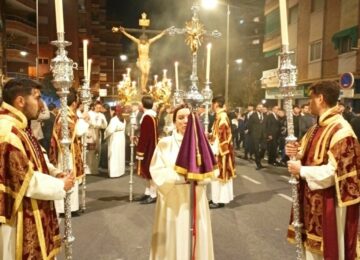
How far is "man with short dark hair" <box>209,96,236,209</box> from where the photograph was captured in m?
8.80

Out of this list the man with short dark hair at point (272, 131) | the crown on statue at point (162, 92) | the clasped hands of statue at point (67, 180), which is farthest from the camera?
the crown on statue at point (162, 92)

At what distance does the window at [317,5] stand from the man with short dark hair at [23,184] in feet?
A: 85.4

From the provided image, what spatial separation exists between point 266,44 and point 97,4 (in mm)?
60251

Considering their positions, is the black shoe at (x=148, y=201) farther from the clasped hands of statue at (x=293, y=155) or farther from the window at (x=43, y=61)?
the window at (x=43, y=61)

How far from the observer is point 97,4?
289 ft

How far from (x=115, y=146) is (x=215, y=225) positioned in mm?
5966

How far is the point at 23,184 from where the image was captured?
10.8ft

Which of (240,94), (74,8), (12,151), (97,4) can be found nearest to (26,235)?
(12,151)

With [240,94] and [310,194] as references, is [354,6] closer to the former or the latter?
[240,94]

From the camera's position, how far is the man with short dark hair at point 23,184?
3.29 metres

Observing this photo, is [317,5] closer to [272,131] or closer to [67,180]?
[272,131]

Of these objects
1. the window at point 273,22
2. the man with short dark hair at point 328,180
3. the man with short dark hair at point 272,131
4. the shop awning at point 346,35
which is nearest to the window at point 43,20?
the window at point 273,22

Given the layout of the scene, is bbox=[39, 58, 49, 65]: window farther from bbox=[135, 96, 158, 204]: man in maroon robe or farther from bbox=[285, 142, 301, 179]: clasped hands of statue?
bbox=[285, 142, 301, 179]: clasped hands of statue

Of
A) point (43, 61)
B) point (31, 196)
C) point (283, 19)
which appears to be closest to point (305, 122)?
point (283, 19)
